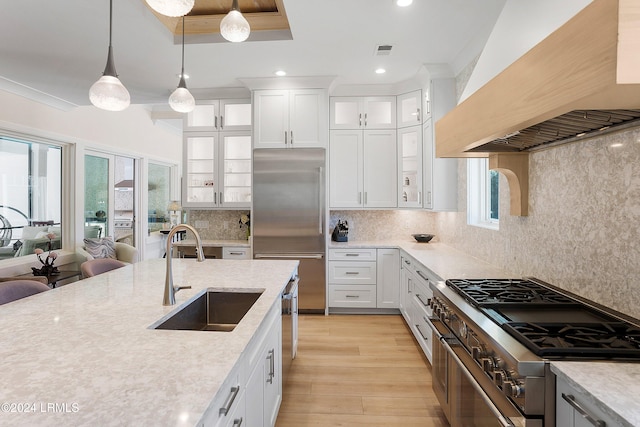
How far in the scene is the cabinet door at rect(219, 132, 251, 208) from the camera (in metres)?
4.35

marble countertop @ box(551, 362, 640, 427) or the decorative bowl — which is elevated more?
the decorative bowl

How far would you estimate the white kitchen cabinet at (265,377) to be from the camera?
1.34m

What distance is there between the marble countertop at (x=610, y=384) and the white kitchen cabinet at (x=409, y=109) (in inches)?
128

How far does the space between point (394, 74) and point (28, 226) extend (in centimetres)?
470

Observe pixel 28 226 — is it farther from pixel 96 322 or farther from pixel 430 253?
pixel 430 253

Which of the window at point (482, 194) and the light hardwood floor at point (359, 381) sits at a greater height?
the window at point (482, 194)

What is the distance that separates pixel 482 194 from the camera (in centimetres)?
324

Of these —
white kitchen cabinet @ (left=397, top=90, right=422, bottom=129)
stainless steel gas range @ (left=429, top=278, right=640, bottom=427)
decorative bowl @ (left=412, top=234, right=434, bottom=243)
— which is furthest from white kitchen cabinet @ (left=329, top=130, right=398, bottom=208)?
stainless steel gas range @ (left=429, top=278, right=640, bottom=427)

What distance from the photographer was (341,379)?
2600 mm

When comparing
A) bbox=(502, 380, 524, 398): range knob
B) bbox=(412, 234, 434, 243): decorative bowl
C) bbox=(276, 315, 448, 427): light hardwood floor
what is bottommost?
bbox=(276, 315, 448, 427): light hardwood floor

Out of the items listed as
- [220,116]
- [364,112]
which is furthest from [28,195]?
[364,112]

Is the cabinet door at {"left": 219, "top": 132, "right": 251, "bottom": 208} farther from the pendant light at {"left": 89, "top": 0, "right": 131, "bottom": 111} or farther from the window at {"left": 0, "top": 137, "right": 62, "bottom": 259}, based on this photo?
the pendant light at {"left": 89, "top": 0, "right": 131, "bottom": 111}

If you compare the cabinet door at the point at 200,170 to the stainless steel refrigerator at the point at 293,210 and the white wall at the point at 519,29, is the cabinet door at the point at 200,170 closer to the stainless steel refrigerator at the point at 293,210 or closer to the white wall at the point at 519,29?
the stainless steel refrigerator at the point at 293,210

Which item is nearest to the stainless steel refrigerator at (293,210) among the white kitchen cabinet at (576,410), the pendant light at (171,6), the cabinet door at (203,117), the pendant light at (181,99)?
the cabinet door at (203,117)
